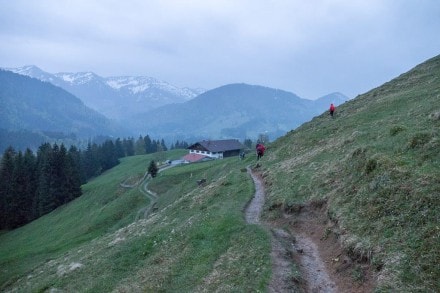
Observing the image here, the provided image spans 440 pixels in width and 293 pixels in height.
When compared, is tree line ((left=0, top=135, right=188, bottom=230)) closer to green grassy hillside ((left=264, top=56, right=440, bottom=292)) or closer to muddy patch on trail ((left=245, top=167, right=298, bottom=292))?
green grassy hillside ((left=264, top=56, right=440, bottom=292))

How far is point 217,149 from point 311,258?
4275 inches

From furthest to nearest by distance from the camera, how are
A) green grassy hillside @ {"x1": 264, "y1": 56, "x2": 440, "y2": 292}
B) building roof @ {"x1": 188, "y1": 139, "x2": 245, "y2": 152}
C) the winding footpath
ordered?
building roof @ {"x1": 188, "y1": 139, "x2": 245, "y2": 152}, the winding footpath, green grassy hillside @ {"x1": 264, "y1": 56, "x2": 440, "y2": 292}

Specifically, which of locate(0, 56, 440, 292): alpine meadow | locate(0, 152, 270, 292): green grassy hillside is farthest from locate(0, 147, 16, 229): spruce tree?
locate(0, 56, 440, 292): alpine meadow

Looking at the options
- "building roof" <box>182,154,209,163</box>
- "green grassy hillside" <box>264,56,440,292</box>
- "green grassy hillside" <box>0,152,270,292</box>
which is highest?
"building roof" <box>182,154,209,163</box>

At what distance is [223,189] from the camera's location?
4106cm

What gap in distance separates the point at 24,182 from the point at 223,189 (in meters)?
87.4

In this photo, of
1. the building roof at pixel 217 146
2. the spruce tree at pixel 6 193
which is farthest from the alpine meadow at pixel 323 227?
the building roof at pixel 217 146

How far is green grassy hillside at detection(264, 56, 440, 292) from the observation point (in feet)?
46.8

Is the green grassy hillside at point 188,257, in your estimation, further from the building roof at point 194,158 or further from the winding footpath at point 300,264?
the building roof at point 194,158

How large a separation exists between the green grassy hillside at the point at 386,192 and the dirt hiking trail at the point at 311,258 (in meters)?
0.77

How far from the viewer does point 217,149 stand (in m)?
128

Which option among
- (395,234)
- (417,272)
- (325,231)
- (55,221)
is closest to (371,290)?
(417,272)

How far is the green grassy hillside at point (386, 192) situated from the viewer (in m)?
14.3

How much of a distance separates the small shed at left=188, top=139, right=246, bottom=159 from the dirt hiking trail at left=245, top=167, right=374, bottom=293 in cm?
9893
